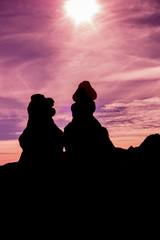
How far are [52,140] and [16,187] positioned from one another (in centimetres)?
729

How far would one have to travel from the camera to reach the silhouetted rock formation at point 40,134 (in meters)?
37.8

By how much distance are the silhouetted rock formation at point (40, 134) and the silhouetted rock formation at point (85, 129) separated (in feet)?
6.17

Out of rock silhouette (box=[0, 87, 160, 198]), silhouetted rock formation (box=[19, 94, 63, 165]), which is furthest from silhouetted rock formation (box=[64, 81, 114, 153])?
silhouetted rock formation (box=[19, 94, 63, 165])

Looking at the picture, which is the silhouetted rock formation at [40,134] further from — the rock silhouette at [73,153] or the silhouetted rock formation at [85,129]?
the silhouetted rock formation at [85,129]

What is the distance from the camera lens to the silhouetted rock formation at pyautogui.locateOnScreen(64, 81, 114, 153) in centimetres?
3638

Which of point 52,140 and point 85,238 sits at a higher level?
point 52,140

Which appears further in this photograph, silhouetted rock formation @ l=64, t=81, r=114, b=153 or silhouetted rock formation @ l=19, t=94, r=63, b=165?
silhouetted rock formation @ l=19, t=94, r=63, b=165

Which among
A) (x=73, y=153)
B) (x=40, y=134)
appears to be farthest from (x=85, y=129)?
(x=40, y=134)

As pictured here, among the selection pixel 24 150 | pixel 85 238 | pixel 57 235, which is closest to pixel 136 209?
pixel 85 238

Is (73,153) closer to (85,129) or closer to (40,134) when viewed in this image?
(85,129)

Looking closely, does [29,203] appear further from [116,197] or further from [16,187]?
[116,197]

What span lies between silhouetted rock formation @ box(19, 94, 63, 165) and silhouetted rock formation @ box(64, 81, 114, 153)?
188 centimetres

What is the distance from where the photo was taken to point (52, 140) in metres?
37.7

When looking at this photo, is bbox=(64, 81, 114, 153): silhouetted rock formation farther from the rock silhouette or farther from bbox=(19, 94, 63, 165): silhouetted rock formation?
bbox=(19, 94, 63, 165): silhouetted rock formation
